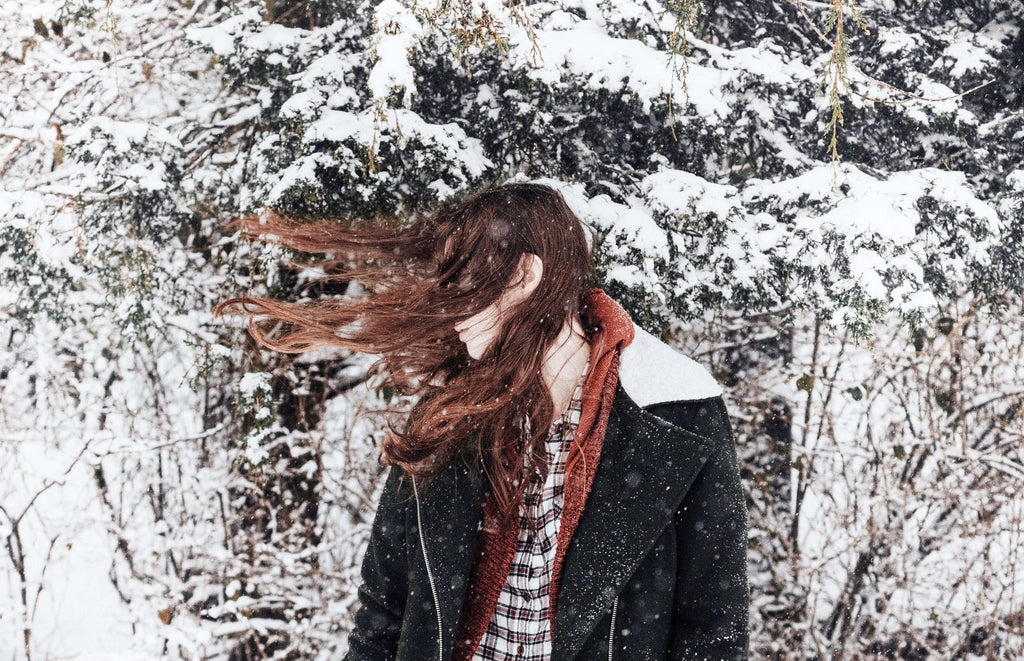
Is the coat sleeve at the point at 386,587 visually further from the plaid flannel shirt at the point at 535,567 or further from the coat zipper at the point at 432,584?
the plaid flannel shirt at the point at 535,567

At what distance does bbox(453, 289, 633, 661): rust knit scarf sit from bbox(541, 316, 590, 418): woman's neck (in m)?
0.04

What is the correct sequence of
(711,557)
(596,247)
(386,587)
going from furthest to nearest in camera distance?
(596,247)
(386,587)
(711,557)

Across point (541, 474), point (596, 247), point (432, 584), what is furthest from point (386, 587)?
point (596, 247)

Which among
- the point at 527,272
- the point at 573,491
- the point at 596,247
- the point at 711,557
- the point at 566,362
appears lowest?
the point at 711,557

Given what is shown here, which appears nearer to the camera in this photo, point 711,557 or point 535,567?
point 711,557

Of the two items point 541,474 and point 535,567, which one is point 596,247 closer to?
point 541,474

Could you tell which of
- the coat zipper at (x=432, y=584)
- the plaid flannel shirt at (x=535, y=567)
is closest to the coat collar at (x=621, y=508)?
the plaid flannel shirt at (x=535, y=567)

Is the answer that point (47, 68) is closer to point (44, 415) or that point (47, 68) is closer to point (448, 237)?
point (44, 415)

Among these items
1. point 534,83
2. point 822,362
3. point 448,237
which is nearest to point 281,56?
point 534,83

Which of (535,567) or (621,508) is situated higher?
(621,508)

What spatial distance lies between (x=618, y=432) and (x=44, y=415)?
437cm

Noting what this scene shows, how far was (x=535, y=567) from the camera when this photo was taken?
162 centimetres

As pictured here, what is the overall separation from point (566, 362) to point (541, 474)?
0.31m

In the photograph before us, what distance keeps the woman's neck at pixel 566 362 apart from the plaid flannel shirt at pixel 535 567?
5 centimetres
